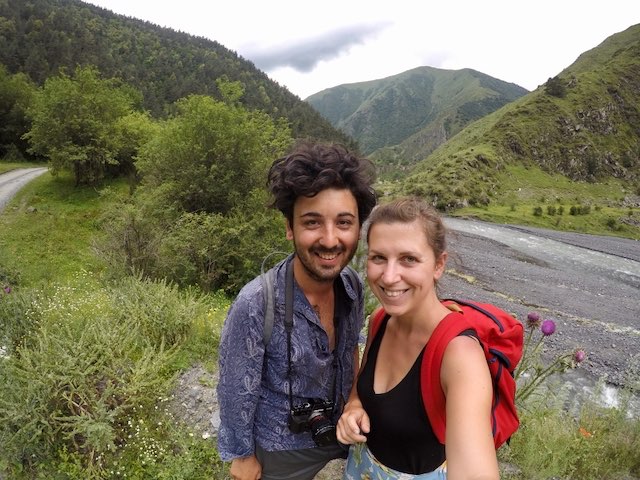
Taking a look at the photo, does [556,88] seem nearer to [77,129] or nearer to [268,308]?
[77,129]

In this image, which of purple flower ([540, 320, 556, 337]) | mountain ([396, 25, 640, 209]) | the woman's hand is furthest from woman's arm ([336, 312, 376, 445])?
mountain ([396, 25, 640, 209])

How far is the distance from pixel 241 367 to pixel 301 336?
312 mm

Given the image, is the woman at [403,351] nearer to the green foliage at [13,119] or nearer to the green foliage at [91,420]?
the green foliage at [91,420]

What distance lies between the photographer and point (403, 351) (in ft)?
5.50

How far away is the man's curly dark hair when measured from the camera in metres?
1.76

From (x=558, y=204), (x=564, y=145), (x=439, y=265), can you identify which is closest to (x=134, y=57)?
(x=564, y=145)

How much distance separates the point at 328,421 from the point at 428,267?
3.38 ft

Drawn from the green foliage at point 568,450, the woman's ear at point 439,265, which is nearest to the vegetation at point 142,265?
the green foliage at point 568,450

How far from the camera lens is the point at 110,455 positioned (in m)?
3.60

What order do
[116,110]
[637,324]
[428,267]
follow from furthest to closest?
[116,110] → [637,324] → [428,267]

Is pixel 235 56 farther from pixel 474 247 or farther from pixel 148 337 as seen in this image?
pixel 148 337

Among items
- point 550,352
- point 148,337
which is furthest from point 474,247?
point 148,337

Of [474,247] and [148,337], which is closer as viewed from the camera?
[148,337]

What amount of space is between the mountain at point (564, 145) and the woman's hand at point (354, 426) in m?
39.3
